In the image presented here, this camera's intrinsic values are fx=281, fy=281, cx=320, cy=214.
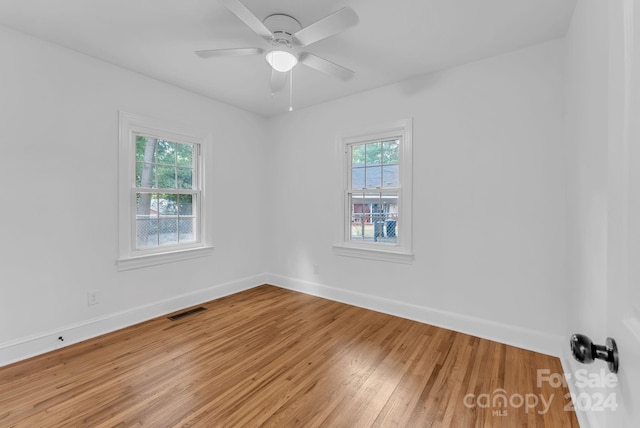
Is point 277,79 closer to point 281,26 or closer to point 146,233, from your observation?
point 281,26

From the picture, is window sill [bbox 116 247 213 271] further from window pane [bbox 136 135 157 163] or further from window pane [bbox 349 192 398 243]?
window pane [bbox 349 192 398 243]

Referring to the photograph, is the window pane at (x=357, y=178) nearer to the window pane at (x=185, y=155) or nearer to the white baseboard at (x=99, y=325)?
the window pane at (x=185, y=155)

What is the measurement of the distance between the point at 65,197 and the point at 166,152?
1.10 metres

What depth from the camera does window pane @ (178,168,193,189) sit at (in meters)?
3.49

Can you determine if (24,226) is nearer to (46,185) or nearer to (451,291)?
(46,185)

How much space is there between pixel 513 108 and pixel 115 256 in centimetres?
408

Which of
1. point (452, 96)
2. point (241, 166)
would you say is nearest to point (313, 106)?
point (241, 166)

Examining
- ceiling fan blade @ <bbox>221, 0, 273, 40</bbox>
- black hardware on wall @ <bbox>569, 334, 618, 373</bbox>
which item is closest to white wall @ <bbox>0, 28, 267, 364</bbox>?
ceiling fan blade @ <bbox>221, 0, 273, 40</bbox>

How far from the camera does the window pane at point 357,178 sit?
3.61 meters

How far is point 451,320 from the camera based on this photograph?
286 cm

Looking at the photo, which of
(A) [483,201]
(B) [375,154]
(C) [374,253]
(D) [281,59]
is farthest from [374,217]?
(D) [281,59]

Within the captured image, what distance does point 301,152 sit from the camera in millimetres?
4082

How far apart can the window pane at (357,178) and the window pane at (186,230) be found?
2136 millimetres

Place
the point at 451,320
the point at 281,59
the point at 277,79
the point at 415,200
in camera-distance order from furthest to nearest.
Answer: the point at 415,200, the point at 451,320, the point at 277,79, the point at 281,59
